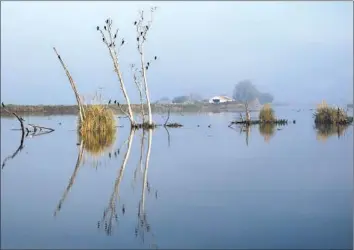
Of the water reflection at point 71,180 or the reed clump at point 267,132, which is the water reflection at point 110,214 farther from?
the reed clump at point 267,132

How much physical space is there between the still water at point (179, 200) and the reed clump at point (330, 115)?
52.5ft

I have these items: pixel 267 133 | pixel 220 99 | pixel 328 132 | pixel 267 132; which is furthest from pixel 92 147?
pixel 220 99

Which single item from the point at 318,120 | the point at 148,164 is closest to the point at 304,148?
the point at 148,164

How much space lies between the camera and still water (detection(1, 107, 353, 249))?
5.88 m

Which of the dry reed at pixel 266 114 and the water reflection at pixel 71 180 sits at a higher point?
the dry reed at pixel 266 114

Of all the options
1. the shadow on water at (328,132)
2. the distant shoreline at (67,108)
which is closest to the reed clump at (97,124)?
the shadow on water at (328,132)

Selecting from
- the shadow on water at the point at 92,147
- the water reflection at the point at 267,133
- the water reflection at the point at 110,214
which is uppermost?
the water reflection at the point at 267,133

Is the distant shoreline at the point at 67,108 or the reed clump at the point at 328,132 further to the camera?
the distant shoreline at the point at 67,108

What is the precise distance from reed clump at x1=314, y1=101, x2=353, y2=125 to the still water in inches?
630

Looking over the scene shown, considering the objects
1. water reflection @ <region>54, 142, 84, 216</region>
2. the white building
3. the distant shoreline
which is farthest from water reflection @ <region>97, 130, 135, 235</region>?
the white building

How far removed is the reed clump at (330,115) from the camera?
98.0 ft

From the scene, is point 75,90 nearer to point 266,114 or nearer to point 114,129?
point 114,129

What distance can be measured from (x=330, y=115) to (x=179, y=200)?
24266mm

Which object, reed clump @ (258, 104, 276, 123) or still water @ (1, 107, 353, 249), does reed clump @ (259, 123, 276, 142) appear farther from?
still water @ (1, 107, 353, 249)
